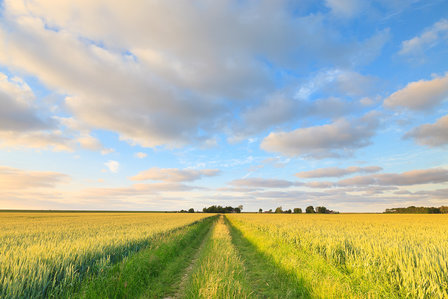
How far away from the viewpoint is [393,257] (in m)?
6.62

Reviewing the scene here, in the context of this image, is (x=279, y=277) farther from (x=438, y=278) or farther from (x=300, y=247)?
(x=438, y=278)

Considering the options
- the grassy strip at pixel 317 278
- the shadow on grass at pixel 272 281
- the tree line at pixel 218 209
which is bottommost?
the tree line at pixel 218 209

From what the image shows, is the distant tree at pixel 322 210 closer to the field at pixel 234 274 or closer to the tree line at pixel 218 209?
the tree line at pixel 218 209

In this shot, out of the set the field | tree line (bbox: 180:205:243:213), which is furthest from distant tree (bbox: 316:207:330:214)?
the field

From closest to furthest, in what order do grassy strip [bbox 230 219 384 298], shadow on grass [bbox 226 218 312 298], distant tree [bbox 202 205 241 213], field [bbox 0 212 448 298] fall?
field [bbox 0 212 448 298], grassy strip [bbox 230 219 384 298], shadow on grass [bbox 226 218 312 298], distant tree [bbox 202 205 241 213]

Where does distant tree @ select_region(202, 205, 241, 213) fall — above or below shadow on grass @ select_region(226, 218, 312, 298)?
below

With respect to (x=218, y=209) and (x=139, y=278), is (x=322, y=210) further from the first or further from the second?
(x=139, y=278)

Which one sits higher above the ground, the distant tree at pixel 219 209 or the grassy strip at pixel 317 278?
the grassy strip at pixel 317 278

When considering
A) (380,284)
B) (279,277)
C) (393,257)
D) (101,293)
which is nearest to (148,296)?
(101,293)

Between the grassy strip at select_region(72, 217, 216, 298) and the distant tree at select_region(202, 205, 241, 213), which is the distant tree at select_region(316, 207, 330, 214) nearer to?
the distant tree at select_region(202, 205, 241, 213)

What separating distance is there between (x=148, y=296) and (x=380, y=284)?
695 centimetres

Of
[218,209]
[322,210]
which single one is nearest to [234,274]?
[322,210]

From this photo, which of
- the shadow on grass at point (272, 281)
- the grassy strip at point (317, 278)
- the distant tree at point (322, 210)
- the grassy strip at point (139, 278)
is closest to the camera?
the grassy strip at point (317, 278)

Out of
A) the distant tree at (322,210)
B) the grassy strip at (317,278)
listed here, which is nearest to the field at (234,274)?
the grassy strip at (317,278)
